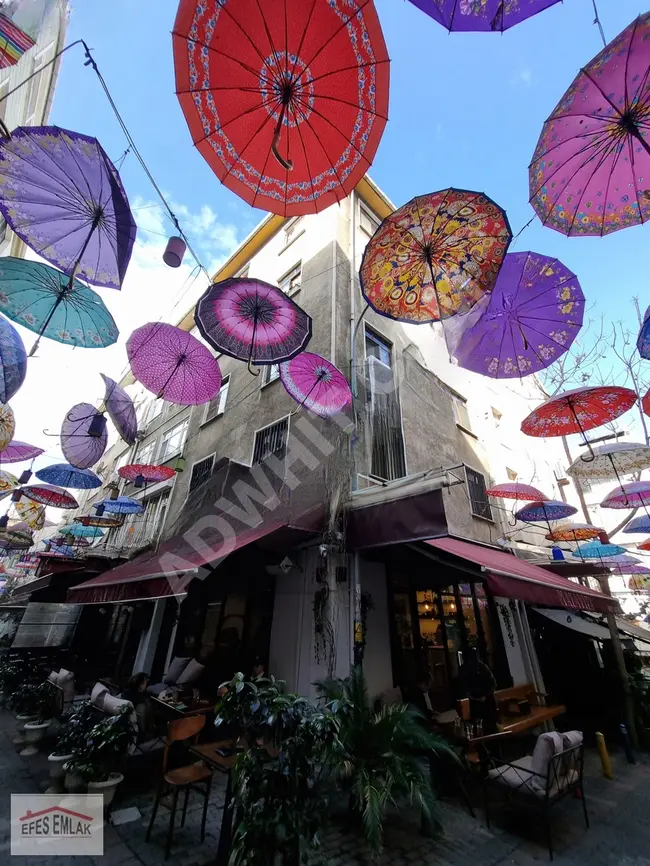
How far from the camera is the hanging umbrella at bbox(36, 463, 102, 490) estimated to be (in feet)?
36.2

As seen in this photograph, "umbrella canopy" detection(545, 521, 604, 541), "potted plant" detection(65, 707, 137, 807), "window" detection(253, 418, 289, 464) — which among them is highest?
"window" detection(253, 418, 289, 464)

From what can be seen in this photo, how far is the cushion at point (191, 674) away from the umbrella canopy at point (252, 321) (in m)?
6.68

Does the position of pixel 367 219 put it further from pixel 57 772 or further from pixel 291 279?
pixel 57 772

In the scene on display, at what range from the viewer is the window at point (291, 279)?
1166 cm

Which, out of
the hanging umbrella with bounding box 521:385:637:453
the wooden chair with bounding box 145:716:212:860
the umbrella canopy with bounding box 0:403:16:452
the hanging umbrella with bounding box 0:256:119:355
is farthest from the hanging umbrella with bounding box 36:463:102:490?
the hanging umbrella with bounding box 521:385:637:453

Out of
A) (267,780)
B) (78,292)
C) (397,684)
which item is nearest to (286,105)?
(78,292)

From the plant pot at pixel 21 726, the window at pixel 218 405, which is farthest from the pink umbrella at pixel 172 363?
the plant pot at pixel 21 726

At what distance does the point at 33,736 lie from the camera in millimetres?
6578

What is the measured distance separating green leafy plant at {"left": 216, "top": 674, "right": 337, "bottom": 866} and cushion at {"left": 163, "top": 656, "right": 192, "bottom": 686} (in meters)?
5.75

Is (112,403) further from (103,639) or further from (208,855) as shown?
(103,639)

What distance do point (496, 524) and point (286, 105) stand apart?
11.0 meters

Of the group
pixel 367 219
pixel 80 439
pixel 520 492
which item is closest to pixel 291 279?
pixel 367 219

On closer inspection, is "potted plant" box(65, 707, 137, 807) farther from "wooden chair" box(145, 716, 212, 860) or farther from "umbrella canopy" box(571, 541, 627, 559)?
"umbrella canopy" box(571, 541, 627, 559)

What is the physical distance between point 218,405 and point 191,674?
7.91 metres
